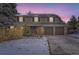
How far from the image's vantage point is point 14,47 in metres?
3.22

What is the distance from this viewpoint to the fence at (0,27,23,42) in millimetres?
3217

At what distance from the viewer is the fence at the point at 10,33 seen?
322 centimetres

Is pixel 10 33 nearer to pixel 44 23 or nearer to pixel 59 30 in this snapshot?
pixel 44 23

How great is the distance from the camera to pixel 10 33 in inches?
127

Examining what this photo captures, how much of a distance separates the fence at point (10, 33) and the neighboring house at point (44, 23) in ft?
0.35

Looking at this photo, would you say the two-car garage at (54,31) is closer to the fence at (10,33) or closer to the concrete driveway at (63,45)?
the concrete driveway at (63,45)

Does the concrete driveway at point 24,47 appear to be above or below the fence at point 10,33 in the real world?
below

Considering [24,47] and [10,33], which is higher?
[10,33]

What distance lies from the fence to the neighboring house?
0.11 meters

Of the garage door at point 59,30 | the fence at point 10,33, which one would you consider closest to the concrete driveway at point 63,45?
the garage door at point 59,30

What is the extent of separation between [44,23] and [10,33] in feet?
1.33

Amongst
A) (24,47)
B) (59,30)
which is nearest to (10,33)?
(24,47)
